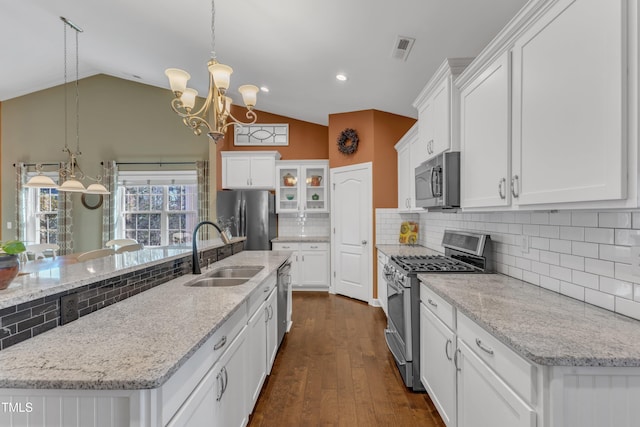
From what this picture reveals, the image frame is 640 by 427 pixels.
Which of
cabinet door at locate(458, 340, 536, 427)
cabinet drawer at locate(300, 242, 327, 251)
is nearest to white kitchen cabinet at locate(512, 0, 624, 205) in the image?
cabinet door at locate(458, 340, 536, 427)

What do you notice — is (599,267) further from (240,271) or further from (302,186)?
(302,186)

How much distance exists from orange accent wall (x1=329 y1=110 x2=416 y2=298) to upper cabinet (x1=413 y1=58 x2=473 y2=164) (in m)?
1.67

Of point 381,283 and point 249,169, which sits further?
point 249,169

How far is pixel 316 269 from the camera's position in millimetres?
5004

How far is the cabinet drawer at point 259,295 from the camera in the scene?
179cm

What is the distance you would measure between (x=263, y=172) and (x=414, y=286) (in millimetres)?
3645

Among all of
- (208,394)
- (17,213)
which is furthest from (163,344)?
(17,213)

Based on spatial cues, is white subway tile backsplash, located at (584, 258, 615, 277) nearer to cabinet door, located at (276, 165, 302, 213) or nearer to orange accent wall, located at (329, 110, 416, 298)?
orange accent wall, located at (329, 110, 416, 298)

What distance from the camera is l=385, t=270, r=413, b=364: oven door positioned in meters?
2.22

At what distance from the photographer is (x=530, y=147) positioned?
4.56ft

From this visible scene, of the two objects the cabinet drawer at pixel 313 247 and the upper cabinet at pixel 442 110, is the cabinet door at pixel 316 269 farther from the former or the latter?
the upper cabinet at pixel 442 110

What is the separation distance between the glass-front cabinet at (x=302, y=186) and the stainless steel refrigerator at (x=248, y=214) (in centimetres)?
43

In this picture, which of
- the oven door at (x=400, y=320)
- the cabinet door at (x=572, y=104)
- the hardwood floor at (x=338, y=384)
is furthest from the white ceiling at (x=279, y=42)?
the hardwood floor at (x=338, y=384)

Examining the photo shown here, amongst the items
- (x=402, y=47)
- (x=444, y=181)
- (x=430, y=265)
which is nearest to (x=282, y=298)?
(x=430, y=265)
